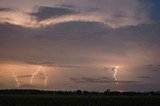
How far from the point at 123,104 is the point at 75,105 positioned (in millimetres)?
10187

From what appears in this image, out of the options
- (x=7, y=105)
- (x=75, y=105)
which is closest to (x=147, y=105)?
(x=75, y=105)

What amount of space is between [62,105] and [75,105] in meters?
2.07

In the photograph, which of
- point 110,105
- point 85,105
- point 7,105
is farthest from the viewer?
point 110,105

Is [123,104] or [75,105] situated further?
[123,104]

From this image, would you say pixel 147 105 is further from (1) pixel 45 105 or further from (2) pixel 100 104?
(1) pixel 45 105

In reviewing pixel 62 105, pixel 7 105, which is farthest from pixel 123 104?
pixel 7 105

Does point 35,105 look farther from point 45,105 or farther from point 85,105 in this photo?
point 85,105

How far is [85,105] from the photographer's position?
2441 inches

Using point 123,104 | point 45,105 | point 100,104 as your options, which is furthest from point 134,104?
point 45,105

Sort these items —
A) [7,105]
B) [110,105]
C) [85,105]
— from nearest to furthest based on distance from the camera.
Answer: [7,105] < [85,105] < [110,105]

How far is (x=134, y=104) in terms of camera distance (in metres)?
69.0

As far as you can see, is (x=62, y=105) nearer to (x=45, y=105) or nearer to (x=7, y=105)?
(x=45, y=105)

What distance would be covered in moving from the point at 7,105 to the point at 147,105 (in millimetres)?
24377

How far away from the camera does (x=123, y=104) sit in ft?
231
